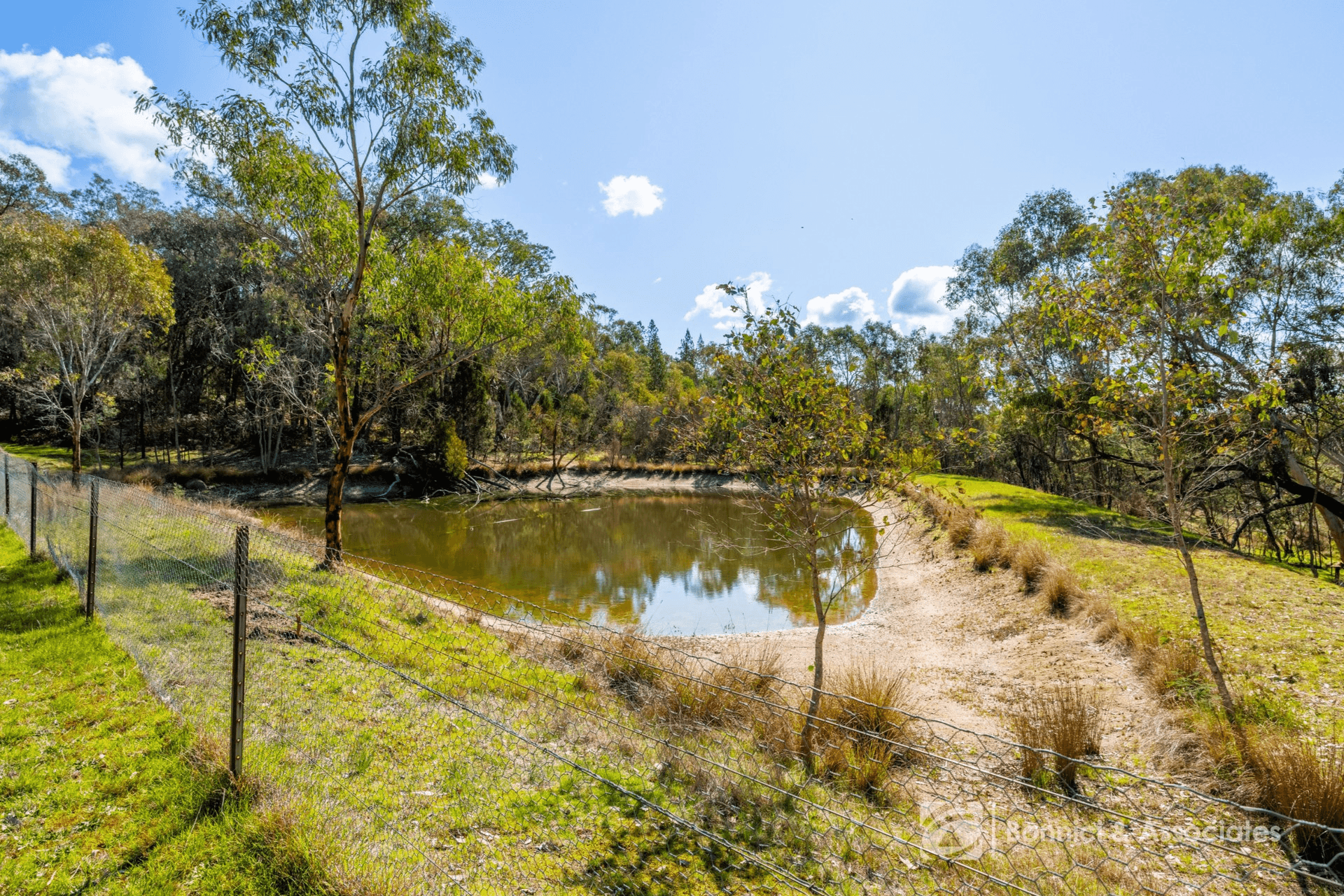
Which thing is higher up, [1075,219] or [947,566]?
[1075,219]

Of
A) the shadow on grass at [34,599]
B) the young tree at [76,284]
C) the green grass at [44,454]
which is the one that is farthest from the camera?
the green grass at [44,454]

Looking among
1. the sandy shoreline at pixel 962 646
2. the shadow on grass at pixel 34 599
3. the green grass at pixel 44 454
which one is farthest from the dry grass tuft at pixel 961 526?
the green grass at pixel 44 454

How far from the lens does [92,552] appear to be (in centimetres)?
618

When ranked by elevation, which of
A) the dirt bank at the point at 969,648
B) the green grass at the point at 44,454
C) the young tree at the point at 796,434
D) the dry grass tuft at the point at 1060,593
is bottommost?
the dirt bank at the point at 969,648

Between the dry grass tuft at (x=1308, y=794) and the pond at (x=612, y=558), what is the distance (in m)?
3.71

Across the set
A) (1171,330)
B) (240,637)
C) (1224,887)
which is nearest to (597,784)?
(240,637)

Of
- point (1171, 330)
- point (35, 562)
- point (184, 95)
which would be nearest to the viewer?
point (1171, 330)

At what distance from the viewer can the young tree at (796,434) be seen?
5.96 m

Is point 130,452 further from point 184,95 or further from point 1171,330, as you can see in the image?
point 1171,330

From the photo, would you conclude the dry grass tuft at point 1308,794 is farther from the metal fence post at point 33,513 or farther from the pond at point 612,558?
the metal fence post at point 33,513

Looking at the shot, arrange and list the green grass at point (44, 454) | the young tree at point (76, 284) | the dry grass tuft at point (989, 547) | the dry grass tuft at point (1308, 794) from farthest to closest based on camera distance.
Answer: the green grass at point (44, 454)
the young tree at point (76, 284)
the dry grass tuft at point (989, 547)
the dry grass tuft at point (1308, 794)

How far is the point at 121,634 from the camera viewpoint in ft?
18.4

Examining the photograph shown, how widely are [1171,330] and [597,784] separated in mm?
6181

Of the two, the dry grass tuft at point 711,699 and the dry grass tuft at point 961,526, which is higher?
the dry grass tuft at point 961,526
